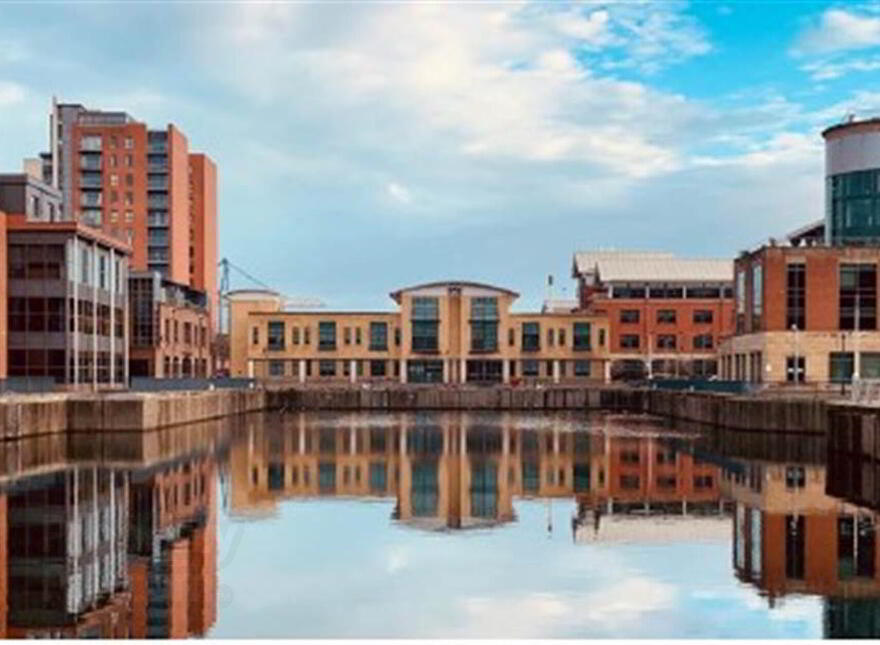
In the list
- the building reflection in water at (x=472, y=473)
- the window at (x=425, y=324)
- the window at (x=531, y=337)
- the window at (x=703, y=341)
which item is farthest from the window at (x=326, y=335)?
the building reflection in water at (x=472, y=473)

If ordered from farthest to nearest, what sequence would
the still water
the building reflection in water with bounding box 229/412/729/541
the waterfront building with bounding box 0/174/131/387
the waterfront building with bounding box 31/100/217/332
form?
the waterfront building with bounding box 31/100/217/332 < the waterfront building with bounding box 0/174/131/387 < the building reflection in water with bounding box 229/412/729/541 < the still water

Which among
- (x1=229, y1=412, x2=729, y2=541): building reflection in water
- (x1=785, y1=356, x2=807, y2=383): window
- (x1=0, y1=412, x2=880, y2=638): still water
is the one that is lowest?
(x1=229, y1=412, x2=729, y2=541): building reflection in water

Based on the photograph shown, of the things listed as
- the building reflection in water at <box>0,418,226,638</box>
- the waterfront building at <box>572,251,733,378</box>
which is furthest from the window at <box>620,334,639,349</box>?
the building reflection in water at <box>0,418,226,638</box>

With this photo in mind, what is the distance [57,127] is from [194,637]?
560 feet

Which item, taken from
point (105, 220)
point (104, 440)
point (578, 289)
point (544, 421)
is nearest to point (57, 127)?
point (105, 220)

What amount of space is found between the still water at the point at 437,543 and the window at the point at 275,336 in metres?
82.0

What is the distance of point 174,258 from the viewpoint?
174000 millimetres

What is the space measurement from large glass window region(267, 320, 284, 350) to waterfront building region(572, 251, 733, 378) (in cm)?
3856

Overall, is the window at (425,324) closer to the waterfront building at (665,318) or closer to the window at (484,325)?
the window at (484,325)

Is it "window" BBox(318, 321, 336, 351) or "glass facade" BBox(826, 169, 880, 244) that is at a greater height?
"glass facade" BBox(826, 169, 880, 244)

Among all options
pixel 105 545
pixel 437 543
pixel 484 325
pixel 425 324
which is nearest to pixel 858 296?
pixel 484 325

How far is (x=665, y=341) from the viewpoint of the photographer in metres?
154

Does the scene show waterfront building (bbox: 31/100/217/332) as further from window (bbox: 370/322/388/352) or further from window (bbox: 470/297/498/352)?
window (bbox: 470/297/498/352)

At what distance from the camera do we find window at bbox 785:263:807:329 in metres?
101
